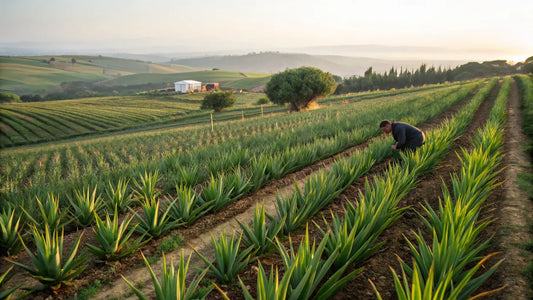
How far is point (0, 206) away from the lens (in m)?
5.43

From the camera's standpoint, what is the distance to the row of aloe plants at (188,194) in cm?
489

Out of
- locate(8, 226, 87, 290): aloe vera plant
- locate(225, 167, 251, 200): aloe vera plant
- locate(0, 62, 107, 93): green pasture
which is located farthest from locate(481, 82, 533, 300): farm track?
locate(0, 62, 107, 93): green pasture

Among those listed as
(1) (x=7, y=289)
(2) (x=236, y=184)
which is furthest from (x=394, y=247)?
(1) (x=7, y=289)

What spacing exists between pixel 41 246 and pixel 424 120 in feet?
50.9

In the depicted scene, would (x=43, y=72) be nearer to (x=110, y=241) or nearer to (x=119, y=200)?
(x=119, y=200)

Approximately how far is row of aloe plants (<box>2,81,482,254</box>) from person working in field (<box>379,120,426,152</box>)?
2.25 metres

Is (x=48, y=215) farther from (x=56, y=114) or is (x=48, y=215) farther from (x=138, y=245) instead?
(x=56, y=114)

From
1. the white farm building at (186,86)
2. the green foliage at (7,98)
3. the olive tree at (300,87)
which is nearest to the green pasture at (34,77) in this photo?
the green foliage at (7,98)

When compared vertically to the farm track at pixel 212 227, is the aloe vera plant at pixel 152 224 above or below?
above

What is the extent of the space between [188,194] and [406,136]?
609cm

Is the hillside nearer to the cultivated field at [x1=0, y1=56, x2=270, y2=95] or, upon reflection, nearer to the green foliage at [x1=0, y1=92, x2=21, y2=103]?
the cultivated field at [x1=0, y1=56, x2=270, y2=95]

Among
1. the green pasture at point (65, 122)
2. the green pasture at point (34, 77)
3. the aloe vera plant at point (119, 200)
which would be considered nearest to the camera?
the aloe vera plant at point (119, 200)

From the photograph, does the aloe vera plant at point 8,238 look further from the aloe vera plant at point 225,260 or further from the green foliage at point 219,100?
the green foliage at point 219,100

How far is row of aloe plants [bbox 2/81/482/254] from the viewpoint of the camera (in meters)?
4.89
